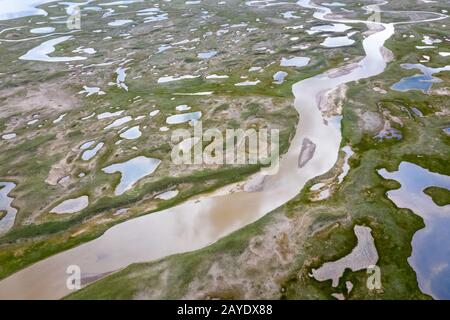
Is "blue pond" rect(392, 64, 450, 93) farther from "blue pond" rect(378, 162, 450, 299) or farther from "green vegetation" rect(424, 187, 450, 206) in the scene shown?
"green vegetation" rect(424, 187, 450, 206)

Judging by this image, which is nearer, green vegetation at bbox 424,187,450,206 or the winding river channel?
the winding river channel

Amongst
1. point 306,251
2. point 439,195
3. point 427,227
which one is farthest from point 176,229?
point 439,195

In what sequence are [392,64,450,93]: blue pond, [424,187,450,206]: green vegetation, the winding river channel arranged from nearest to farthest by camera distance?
1. the winding river channel
2. [424,187,450,206]: green vegetation
3. [392,64,450,93]: blue pond

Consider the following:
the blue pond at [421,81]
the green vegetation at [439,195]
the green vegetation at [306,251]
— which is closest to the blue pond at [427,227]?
the green vegetation at [439,195]

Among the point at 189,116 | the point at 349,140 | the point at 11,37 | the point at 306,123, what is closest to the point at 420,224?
the point at 349,140

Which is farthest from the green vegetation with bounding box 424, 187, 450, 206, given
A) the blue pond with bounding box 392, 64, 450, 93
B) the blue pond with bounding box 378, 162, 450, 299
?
the blue pond with bounding box 392, 64, 450, 93

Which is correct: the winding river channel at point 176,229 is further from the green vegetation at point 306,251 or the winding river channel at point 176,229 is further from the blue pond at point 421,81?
the blue pond at point 421,81

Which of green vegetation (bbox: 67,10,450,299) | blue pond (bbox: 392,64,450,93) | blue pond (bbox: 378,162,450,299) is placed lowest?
blue pond (bbox: 378,162,450,299)

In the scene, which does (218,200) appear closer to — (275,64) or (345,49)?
(275,64)
